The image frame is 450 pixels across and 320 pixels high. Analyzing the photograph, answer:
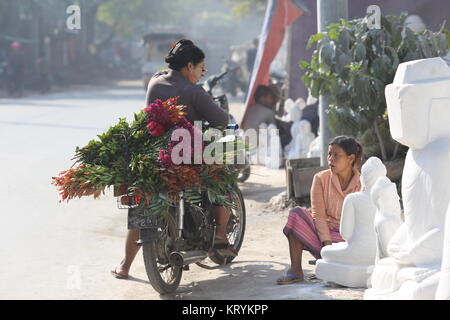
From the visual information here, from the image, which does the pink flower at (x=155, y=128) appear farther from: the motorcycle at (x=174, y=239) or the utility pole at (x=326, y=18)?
the utility pole at (x=326, y=18)

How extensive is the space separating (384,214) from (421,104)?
2.61ft

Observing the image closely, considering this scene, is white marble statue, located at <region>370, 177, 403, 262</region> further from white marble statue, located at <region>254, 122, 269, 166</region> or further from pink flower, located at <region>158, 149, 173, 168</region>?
white marble statue, located at <region>254, 122, 269, 166</region>

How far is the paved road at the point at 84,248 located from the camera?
5.48m

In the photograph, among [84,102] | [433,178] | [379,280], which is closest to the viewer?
[433,178]

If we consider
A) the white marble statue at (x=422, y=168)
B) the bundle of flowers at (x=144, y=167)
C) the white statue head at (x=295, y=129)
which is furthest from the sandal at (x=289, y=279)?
the white statue head at (x=295, y=129)

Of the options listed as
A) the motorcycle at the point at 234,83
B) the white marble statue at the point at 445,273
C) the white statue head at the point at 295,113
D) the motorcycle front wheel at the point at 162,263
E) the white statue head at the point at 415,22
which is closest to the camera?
the white marble statue at the point at 445,273

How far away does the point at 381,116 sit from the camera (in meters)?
8.52

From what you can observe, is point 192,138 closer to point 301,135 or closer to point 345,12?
point 345,12

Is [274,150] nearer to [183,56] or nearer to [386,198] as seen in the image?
[183,56]

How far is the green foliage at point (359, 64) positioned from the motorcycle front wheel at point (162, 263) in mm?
3108

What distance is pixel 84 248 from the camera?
6.98 metres

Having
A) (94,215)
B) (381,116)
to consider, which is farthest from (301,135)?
(94,215)

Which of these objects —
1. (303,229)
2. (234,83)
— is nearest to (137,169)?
(303,229)

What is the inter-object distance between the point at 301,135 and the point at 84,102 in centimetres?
1469
